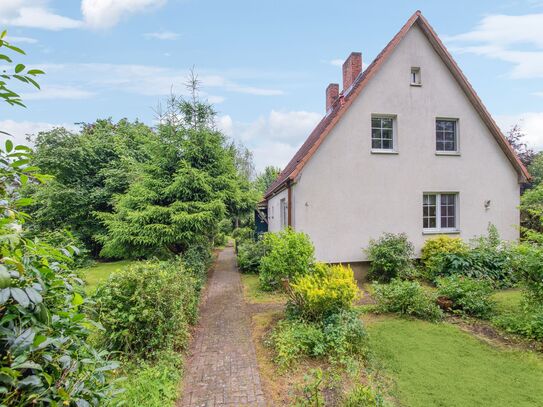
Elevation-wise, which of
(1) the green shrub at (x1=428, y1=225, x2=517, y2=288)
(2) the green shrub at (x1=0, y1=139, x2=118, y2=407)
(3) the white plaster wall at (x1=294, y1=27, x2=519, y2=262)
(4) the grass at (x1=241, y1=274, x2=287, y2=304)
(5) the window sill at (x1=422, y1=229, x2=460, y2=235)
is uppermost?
(3) the white plaster wall at (x1=294, y1=27, x2=519, y2=262)

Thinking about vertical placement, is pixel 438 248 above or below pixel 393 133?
below

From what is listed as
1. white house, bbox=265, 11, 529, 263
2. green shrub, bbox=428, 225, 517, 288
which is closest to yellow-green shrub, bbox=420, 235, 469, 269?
green shrub, bbox=428, 225, 517, 288

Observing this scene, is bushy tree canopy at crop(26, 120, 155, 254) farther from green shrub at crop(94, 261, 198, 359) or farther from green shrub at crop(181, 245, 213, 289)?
green shrub at crop(94, 261, 198, 359)

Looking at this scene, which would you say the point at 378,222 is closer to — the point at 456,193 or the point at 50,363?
the point at 456,193

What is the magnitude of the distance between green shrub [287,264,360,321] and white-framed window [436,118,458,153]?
847cm

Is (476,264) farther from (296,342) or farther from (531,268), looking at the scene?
(296,342)

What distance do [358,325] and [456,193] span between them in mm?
8932

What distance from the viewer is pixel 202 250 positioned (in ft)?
36.5

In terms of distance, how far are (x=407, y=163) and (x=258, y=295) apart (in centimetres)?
729

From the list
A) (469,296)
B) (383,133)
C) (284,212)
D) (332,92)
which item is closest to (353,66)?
(332,92)

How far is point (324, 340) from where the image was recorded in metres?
5.32

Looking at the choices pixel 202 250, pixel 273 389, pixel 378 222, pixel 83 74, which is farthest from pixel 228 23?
pixel 273 389

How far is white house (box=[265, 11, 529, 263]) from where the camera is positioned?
10.9 meters

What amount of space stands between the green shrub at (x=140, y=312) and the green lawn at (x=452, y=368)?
145 inches
